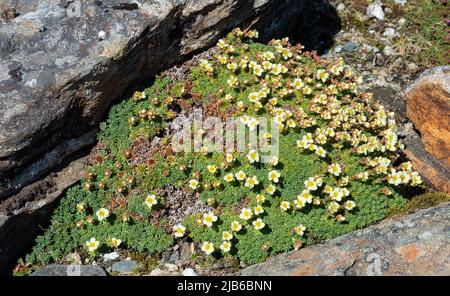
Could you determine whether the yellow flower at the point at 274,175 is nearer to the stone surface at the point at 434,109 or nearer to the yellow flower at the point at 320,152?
the yellow flower at the point at 320,152

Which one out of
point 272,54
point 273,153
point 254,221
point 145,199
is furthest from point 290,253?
point 272,54

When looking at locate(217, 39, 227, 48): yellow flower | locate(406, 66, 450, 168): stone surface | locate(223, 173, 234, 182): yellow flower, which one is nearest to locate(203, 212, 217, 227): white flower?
locate(223, 173, 234, 182): yellow flower

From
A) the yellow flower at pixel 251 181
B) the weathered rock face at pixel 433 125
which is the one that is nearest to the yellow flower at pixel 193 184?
the yellow flower at pixel 251 181


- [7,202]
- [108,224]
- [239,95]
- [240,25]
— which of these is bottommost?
[108,224]

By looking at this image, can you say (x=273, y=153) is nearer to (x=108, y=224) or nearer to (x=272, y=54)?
(x=272, y=54)

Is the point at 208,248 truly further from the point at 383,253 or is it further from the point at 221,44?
the point at 221,44

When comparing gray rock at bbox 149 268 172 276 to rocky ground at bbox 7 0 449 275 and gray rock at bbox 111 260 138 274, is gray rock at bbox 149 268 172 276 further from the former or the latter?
gray rock at bbox 111 260 138 274

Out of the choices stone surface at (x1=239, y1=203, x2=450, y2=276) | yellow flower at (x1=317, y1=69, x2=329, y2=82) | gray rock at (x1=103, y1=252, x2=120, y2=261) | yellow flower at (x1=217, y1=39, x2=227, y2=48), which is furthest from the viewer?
yellow flower at (x1=217, y1=39, x2=227, y2=48)
